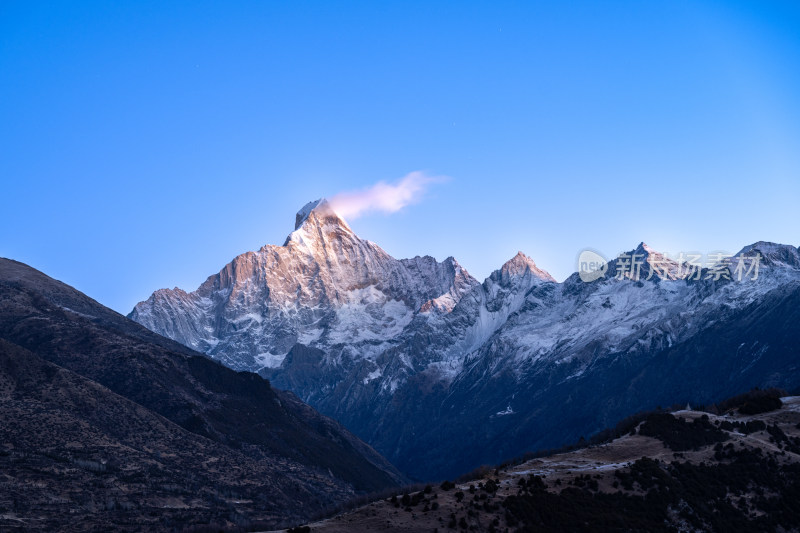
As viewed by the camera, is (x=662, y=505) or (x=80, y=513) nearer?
(x=662, y=505)

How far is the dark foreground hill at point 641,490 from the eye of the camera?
135 m

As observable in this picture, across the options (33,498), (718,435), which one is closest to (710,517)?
(718,435)

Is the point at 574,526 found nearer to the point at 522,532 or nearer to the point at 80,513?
the point at 522,532

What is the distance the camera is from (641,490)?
5940 inches

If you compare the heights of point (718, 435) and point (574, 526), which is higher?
point (718, 435)

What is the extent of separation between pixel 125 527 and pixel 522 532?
98994mm

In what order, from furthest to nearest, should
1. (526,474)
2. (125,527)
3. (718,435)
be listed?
(125,527) → (718,435) → (526,474)

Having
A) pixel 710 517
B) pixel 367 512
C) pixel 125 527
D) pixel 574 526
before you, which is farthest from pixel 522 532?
pixel 125 527

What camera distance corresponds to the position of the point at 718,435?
7032 inches

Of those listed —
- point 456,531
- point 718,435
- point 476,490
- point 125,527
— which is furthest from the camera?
point 125,527

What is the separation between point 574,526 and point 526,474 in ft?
75.7

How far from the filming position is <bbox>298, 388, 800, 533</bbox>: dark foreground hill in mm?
135250

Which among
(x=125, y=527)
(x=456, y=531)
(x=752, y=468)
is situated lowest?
(x=125, y=527)

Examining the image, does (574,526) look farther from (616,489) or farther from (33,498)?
(33,498)
